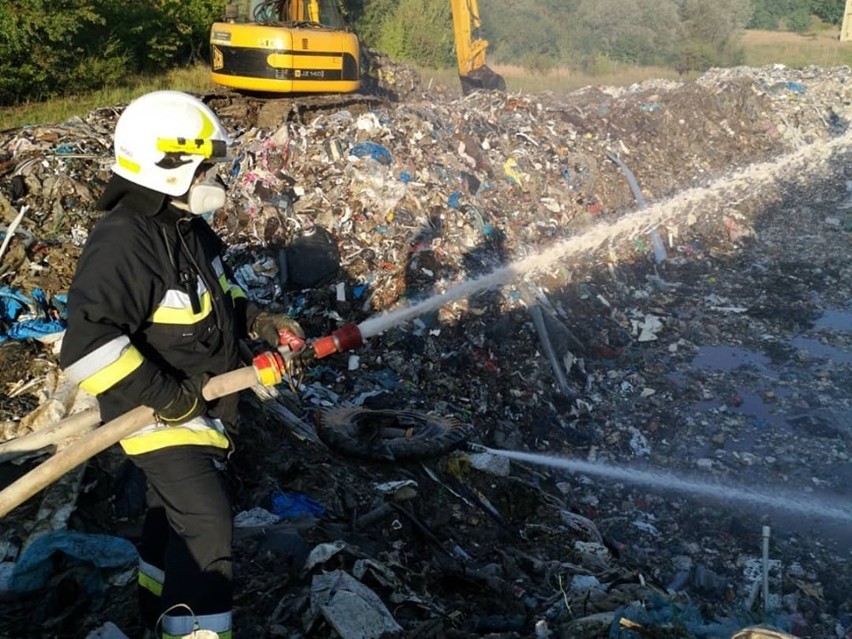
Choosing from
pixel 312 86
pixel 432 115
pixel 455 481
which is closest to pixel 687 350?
pixel 455 481

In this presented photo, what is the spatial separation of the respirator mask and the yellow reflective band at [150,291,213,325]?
11.6 inches

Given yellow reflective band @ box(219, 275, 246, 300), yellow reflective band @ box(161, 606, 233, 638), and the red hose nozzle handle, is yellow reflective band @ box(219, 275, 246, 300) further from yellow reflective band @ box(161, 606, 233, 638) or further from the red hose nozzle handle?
yellow reflective band @ box(161, 606, 233, 638)

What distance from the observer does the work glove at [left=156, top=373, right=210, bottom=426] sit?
2.58 meters

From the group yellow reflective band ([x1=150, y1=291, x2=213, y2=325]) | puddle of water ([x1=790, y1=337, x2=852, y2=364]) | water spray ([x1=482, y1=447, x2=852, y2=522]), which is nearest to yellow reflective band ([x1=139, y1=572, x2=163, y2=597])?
yellow reflective band ([x1=150, y1=291, x2=213, y2=325])

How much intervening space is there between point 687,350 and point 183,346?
617 cm

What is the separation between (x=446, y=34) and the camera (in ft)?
82.1

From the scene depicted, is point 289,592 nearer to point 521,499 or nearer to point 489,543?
point 489,543

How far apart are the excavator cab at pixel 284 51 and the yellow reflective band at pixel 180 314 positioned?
8.21 meters

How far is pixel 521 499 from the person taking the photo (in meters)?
4.88

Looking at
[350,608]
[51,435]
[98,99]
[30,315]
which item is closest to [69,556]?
[51,435]

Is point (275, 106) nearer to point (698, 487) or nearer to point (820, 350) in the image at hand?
point (820, 350)

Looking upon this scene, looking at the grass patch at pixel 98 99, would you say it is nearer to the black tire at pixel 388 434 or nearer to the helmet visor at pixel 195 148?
the black tire at pixel 388 434

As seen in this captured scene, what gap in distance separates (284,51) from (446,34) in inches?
627

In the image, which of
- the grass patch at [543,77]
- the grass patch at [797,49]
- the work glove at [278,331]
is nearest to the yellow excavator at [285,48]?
the grass patch at [543,77]
